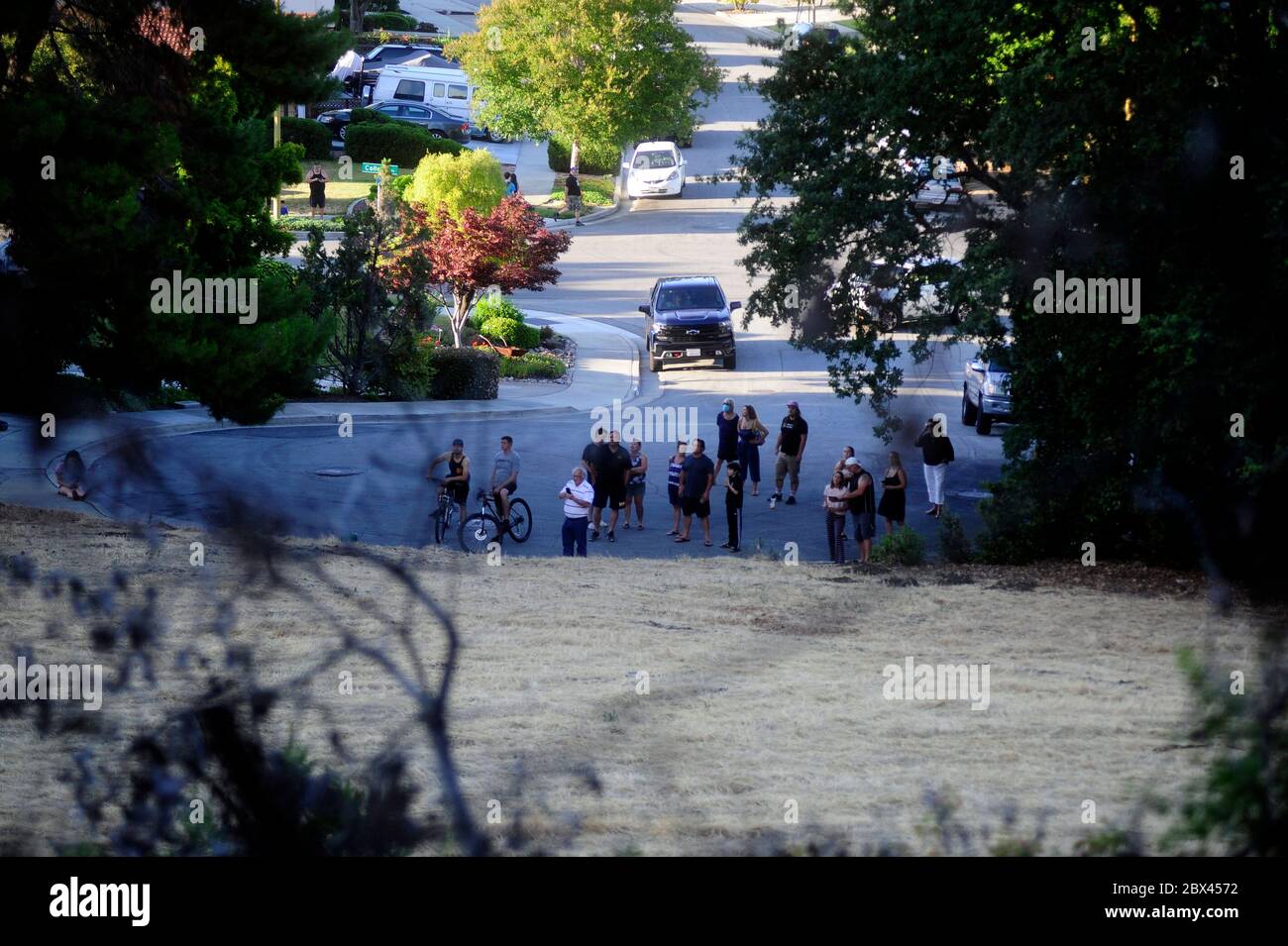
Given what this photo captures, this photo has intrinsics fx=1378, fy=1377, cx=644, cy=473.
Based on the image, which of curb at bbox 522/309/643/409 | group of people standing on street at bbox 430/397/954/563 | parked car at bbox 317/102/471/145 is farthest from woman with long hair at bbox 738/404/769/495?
parked car at bbox 317/102/471/145

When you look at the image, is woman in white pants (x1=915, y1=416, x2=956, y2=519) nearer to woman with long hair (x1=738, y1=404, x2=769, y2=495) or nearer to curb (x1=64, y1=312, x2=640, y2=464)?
woman with long hair (x1=738, y1=404, x2=769, y2=495)

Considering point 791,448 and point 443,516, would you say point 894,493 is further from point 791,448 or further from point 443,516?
point 443,516

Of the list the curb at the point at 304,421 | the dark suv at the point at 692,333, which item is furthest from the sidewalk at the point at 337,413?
the dark suv at the point at 692,333

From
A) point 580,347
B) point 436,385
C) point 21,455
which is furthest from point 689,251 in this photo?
point 21,455

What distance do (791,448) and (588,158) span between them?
110 feet

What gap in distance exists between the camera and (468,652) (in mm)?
10836

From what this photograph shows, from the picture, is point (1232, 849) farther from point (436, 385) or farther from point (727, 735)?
point (436, 385)

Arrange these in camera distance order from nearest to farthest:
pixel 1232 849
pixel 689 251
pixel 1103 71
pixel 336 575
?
pixel 1232 849, pixel 336 575, pixel 1103 71, pixel 689 251

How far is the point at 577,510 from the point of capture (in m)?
16.6

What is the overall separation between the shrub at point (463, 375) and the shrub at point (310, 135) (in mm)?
23031

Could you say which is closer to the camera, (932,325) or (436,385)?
(932,325)

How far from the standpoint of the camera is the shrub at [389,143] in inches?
1896

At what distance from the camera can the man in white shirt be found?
1655 cm
